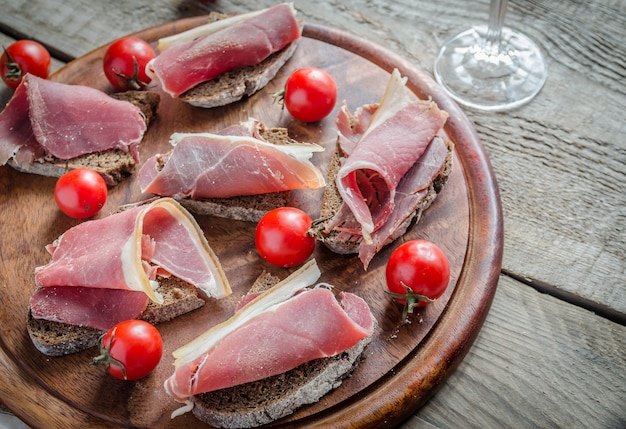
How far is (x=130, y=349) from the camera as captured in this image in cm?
286

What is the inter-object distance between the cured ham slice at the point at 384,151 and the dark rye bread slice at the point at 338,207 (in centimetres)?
10

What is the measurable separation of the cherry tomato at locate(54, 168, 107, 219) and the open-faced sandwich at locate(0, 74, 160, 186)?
0.52ft

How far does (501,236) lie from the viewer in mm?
3330

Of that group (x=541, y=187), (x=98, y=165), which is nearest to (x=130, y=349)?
(x=98, y=165)

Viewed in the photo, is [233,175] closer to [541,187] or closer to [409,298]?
[409,298]

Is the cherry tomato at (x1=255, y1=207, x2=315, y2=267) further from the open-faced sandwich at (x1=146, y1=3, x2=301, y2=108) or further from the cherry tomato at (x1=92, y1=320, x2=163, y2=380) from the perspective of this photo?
A: the open-faced sandwich at (x1=146, y1=3, x2=301, y2=108)

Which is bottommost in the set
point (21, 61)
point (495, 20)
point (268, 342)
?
point (268, 342)

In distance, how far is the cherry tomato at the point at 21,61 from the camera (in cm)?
396

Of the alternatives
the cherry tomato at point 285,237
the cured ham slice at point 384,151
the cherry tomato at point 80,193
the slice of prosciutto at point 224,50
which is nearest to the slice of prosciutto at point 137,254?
the cherry tomato at point 80,193

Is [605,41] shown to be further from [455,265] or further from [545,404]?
[545,404]

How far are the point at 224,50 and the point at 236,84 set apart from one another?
0.59 ft

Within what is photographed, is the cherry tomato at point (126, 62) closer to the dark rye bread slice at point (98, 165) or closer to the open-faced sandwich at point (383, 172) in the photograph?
the dark rye bread slice at point (98, 165)

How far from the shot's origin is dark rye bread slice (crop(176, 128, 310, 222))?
3.42 meters

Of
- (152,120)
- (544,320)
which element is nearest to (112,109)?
(152,120)
